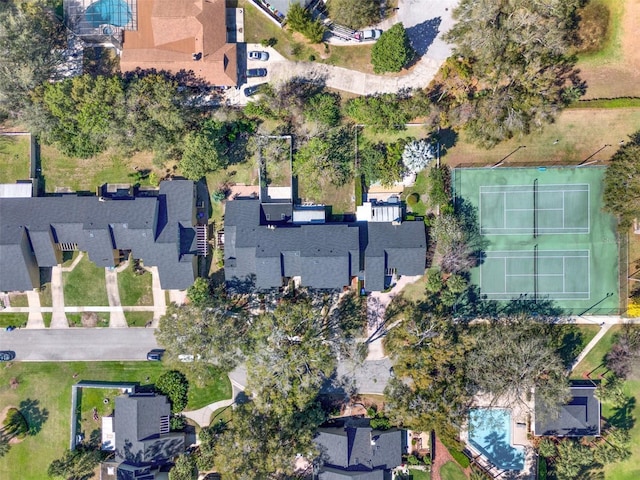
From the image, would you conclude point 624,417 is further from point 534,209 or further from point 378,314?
point 378,314

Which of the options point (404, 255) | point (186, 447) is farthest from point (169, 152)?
point (186, 447)

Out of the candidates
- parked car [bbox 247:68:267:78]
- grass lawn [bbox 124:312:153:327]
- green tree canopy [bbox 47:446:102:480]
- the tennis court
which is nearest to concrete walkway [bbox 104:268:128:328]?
grass lawn [bbox 124:312:153:327]

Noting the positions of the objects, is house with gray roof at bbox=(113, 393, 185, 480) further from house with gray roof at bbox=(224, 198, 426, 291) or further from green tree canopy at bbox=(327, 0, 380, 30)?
green tree canopy at bbox=(327, 0, 380, 30)

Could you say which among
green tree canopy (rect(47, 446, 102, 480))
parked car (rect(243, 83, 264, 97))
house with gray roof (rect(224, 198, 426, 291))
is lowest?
green tree canopy (rect(47, 446, 102, 480))

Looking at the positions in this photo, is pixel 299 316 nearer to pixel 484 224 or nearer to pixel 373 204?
pixel 373 204

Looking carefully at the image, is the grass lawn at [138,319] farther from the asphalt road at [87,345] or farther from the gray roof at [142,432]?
the gray roof at [142,432]

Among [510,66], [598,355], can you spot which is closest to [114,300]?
[510,66]
